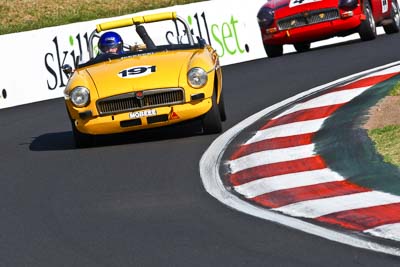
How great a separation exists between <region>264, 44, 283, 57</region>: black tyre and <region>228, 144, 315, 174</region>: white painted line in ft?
34.4

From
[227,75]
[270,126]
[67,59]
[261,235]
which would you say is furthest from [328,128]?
[67,59]

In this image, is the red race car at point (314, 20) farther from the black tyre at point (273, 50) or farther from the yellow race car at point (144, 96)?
the yellow race car at point (144, 96)

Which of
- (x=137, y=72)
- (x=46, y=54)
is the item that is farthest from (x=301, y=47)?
(x=137, y=72)

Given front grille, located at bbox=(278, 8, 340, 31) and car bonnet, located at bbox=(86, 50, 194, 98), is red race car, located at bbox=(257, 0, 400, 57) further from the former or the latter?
car bonnet, located at bbox=(86, 50, 194, 98)

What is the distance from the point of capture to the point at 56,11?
95.2 feet

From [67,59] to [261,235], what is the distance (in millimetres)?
12715

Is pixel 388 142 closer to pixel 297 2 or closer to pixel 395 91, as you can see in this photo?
pixel 395 91

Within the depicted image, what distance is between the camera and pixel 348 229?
293 inches

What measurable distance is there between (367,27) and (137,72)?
885cm

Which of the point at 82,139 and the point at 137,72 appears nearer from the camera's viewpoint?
the point at 137,72

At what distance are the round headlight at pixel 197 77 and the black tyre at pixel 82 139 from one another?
3.90 feet

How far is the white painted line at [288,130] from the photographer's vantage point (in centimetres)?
1167

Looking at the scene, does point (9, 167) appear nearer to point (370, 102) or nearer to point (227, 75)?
point (370, 102)

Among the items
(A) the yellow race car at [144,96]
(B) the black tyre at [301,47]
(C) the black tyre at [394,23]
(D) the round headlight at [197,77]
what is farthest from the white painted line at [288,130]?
(C) the black tyre at [394,23]
